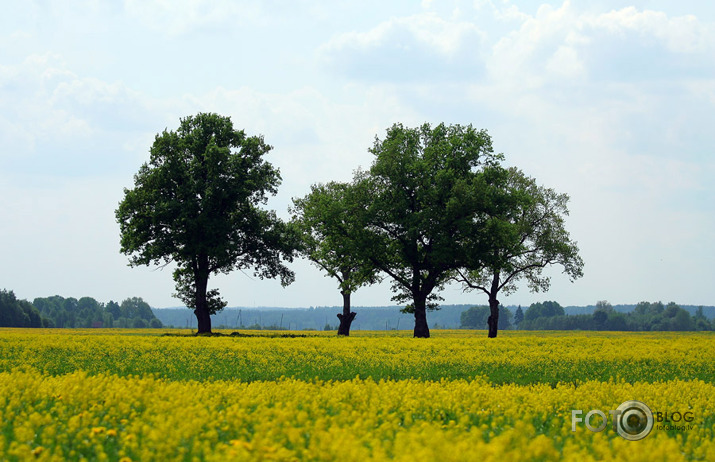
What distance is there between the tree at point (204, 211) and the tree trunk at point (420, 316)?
443 inches

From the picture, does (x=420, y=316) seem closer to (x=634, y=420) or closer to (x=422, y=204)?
(x=422, y=204)

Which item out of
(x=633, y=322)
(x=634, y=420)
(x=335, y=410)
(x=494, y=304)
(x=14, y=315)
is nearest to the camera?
(x=335, y=410)

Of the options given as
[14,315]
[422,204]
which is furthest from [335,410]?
[14,315]

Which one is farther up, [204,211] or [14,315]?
[204,211]

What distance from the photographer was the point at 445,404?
12438 mm

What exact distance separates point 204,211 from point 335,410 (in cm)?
3987

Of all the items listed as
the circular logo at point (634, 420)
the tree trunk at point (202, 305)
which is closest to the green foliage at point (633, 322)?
the tree trunk at point (202, 305)

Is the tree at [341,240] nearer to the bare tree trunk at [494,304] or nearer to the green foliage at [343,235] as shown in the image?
the green foliage at [343,235]

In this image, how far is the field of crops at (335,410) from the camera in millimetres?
7695

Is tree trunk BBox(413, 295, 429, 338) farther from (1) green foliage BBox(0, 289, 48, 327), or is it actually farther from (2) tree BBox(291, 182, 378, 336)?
(1) green foliage BBox(0, 289, 48, 327)

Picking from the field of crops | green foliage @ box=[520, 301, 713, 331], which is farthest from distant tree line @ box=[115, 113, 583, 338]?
green foliage @ box=[520, 301, 713, 331]

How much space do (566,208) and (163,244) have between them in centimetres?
3639

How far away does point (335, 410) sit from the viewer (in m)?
11.4

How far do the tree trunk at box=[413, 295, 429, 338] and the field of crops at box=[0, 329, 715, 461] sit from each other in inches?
986
